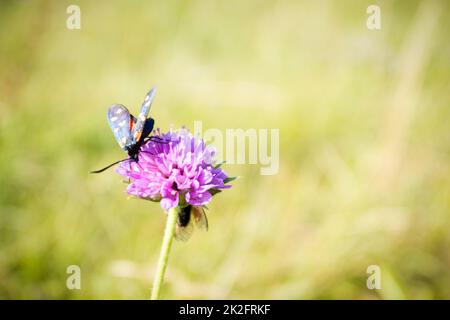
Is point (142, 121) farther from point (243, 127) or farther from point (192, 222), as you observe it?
point (243, 127)

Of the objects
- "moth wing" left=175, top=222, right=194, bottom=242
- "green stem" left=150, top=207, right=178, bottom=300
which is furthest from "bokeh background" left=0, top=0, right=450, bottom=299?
"green stem" left=150, top=207, right=178, bottom=300

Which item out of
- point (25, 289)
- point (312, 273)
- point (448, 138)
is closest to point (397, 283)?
point (312, 273)

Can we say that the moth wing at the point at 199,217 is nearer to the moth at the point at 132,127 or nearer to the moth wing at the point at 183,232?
the moth wing at the point at 183,232

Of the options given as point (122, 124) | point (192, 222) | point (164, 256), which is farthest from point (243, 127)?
point (164, 256)

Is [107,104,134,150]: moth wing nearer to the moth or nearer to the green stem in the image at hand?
the moth
